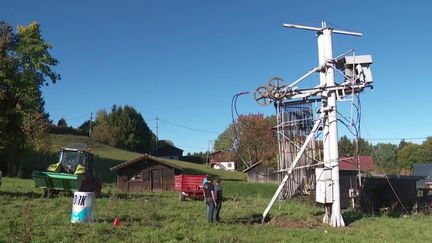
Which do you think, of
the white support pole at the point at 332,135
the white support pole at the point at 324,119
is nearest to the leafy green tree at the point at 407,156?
→ the white support pole at the point at 324,119

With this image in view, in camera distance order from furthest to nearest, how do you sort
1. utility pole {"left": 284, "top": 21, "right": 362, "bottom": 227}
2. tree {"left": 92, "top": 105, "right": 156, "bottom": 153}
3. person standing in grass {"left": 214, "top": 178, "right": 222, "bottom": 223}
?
tree {"left": 92, "top": 105, "right": 156, "bottom": 153} → utility pole {"left": 284, "top": 21, "right": 362, "bottom": 227} → person standing in grass {"left": 214, "top": 178, "right": 222, "bottom": 223}

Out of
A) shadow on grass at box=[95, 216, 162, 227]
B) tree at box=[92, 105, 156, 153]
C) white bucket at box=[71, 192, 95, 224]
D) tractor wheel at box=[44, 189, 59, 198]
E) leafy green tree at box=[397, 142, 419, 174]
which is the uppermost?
tree at box=[92, 105, 156, 153]

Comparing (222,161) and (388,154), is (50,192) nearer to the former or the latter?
(222,161)

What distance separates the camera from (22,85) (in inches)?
2088

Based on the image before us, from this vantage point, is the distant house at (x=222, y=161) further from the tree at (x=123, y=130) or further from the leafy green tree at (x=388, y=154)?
the leafy green tree at (x=388, y=154)

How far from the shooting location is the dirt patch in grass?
18.6 metres

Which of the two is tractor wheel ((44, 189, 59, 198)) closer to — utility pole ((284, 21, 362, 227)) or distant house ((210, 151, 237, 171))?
utility pole ((284, 21, 362, 227))

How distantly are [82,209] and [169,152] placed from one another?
11789cm

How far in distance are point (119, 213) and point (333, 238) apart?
8.54m

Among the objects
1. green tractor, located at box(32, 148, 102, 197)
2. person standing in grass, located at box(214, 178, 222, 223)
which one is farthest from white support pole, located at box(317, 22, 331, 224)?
green tractor, located at box(32, 148, 102, 197)

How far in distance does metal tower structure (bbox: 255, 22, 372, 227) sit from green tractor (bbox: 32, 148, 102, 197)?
8451mm

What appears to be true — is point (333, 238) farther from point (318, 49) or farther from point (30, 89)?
point (30, 89)

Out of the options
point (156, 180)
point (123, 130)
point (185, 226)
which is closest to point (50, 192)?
point (185, 226)

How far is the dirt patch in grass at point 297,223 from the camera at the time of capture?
18645mm
